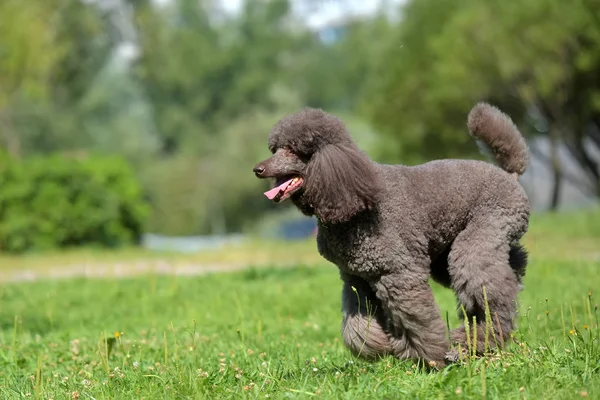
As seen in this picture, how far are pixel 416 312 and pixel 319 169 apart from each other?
104cm

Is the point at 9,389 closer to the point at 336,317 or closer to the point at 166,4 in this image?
the point at 336,317

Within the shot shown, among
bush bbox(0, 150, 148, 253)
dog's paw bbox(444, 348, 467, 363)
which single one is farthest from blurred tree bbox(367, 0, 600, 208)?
dog's paw bbox(444, 348, 467, 363)

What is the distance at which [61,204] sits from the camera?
18.6 metres

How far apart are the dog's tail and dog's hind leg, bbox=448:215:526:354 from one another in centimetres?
61

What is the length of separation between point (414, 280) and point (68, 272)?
33.3 feet

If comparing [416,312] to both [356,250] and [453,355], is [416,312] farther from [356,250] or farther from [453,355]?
[356,250]

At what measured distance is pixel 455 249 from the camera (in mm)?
4836

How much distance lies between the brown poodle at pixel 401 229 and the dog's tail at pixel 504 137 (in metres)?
0.37

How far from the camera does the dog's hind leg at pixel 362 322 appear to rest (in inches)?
190

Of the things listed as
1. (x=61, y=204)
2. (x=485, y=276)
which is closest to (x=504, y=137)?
(x=485, y=276)

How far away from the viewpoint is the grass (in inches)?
146

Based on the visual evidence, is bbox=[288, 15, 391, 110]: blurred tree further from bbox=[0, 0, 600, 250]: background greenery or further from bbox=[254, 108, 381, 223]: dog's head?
bbox=[254, 108, 381, 223]: dog's head

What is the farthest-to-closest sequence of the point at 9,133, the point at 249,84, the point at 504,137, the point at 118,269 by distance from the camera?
1. the point at 249,84
2. the point at 9,133
3. the point at 118,269
4. the point at 504,137

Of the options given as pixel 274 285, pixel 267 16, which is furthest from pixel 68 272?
pixel 267 16
